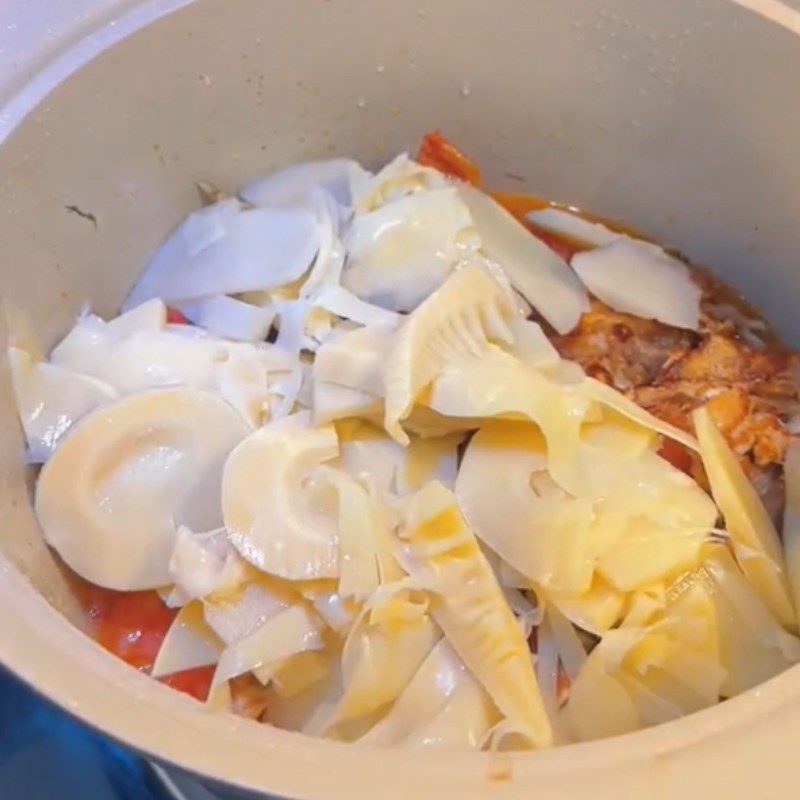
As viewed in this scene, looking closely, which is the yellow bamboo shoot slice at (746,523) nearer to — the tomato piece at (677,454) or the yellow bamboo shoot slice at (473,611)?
the tomato piece at (677,454)

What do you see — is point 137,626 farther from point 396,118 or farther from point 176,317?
point 396,118

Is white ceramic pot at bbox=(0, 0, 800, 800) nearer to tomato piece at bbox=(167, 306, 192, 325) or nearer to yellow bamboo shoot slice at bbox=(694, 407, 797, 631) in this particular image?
tomato piece at bbox=(167, 306, 192, 325)

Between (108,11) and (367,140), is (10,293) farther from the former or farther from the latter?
(367,140)

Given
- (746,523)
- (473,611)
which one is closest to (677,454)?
(746,523)

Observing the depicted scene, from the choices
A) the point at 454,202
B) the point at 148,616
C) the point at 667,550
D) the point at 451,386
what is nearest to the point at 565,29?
the point at 454,202

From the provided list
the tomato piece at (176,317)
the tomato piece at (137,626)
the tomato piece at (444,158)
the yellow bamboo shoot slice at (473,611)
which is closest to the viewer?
the yellow bamboo shoot slice at (473,611)

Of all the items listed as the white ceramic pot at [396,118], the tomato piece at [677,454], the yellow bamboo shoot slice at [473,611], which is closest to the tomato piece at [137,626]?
the white ceramic pot at [396,118]
